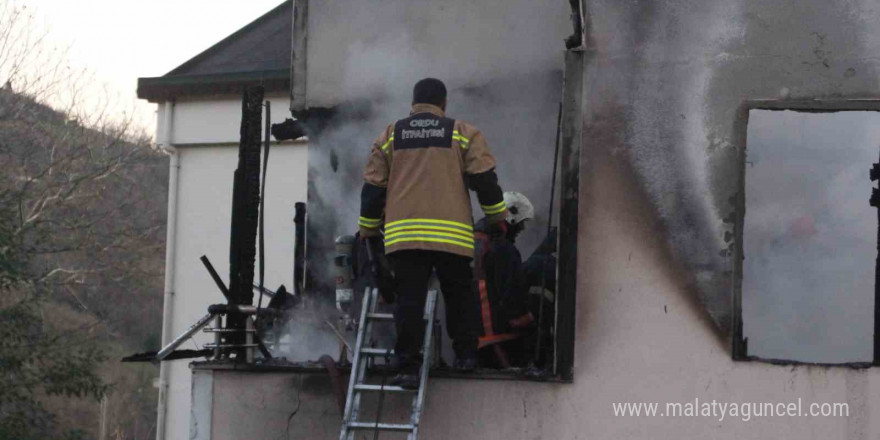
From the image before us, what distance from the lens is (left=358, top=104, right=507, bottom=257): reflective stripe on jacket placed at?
19.8ft

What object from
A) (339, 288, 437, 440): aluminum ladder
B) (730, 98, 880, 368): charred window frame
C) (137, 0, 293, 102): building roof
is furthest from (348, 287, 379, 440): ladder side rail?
(137, 0, 293, 102): building roof

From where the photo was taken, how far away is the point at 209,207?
703 inches

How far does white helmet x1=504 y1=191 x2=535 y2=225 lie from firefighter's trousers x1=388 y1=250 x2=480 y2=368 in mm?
1132

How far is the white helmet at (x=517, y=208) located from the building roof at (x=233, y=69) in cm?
1020

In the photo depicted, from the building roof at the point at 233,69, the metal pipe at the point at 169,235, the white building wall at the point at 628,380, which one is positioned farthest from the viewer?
the metal pipe at the point at 169,235

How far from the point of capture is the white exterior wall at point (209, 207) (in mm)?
17297

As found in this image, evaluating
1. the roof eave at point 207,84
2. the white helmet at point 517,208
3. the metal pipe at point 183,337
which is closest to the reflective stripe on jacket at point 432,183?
the white helmet at point 517,208

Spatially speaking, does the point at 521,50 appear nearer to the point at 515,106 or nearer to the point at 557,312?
the point at 515,106

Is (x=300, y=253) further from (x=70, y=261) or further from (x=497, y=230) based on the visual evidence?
(x=70, y=261)

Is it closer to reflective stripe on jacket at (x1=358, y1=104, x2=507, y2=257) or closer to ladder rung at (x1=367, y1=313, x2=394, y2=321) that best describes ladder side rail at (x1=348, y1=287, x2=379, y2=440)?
ladder rung at (x1=367, y1=313, x2=394, y2=321)

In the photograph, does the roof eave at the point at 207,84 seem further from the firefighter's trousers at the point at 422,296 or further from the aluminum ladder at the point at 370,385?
the firefighter's trousers at the point at 422,296

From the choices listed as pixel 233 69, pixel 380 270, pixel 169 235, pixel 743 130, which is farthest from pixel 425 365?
pixel 233 69

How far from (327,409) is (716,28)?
315 cm

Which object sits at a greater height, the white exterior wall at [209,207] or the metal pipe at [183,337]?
the white exterior wall at [209,207]
